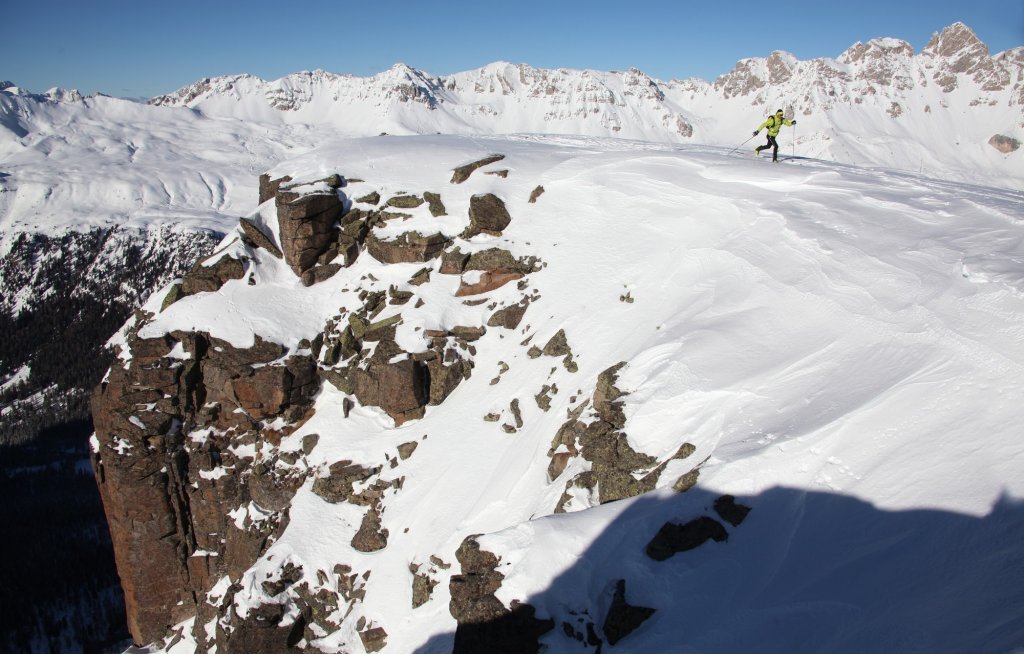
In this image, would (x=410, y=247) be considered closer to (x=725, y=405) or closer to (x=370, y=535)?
(x=370, y=535)

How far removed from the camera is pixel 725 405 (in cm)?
1138

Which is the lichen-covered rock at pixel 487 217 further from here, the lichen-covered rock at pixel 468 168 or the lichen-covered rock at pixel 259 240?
the lichen-covered rock at pixel 259 240

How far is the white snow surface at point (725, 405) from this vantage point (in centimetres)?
732

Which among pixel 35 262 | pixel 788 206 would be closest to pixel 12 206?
pixel 35 262

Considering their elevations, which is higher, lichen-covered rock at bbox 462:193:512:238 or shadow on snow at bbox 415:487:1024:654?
lichen-covered rock at bbox 462:193:512:238

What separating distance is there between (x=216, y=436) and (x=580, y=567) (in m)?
19.2

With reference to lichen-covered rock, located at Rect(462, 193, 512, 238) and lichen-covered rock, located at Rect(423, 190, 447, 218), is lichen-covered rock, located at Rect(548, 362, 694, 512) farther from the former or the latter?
lichen-covered rock, located at Rect(423, 190, 447, 218)

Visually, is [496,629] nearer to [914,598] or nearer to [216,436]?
[914,598]

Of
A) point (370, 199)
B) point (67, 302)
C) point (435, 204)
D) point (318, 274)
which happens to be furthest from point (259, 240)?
point (67, 302)

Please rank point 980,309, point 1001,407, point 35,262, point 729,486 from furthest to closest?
point 35,262 → point 980,309 → point 729,486 → point 1001,407

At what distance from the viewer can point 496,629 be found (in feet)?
28.1

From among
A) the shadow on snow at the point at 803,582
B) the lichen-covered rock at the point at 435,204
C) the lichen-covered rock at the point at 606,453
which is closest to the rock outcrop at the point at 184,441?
the lichen-covered rock at the point at 435,204

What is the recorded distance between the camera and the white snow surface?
24.0 ft

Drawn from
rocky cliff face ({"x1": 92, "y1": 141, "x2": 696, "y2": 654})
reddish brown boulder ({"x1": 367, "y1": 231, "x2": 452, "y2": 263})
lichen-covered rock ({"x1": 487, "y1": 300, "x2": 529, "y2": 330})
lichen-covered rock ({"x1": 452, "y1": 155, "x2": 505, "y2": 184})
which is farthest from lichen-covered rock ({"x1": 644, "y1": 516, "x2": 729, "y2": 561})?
lichen-covered rock ({"x1": 452, "y1": 155, "x2": 505, "y2": 184})
